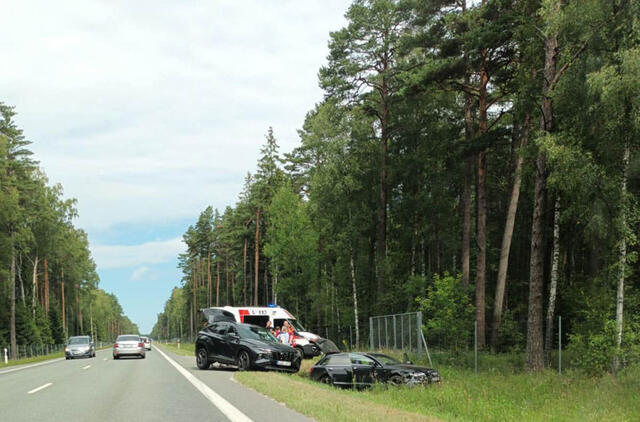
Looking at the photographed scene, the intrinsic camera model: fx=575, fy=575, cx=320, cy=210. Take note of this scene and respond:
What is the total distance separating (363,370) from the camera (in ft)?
59.7

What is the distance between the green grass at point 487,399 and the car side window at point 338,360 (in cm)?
166

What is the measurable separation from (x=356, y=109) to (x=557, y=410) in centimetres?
2580

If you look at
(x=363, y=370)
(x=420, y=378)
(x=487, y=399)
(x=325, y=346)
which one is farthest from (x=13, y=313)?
(x=487, y=399)

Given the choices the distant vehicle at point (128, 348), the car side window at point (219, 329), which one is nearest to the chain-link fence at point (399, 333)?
the car side window at point (219, 329)

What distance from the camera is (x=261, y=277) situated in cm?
8275

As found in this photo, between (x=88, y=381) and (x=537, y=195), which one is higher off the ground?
(x=537, y=195)

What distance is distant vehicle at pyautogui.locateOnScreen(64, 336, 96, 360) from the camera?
38625mm

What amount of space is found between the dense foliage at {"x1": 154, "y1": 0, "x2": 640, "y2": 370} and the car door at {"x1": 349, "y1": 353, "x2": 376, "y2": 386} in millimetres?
5297

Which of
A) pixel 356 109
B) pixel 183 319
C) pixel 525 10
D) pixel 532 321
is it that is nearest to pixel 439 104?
pixel 356 109

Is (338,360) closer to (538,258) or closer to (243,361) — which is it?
(243,361)

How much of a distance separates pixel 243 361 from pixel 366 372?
441cm

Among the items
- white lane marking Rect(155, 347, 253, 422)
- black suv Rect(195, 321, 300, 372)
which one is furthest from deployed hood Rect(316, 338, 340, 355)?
white lane marking Rect(155, 347, 253, 422)

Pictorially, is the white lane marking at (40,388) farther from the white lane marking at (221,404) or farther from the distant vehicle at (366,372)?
the distant vehicle at (366,372)

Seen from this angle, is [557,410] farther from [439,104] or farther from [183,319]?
[183,319]
